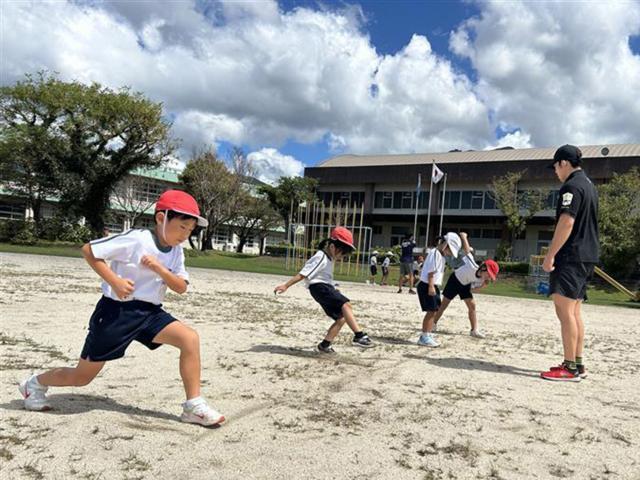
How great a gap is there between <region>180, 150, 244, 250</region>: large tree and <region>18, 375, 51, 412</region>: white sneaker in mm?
45429

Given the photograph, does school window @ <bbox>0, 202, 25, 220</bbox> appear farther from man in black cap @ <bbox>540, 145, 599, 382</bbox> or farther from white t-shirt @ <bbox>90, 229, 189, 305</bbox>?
man in black cap @ <bbox>540, 145, 599, 382</bbox>

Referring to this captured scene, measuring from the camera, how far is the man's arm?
18.6 ft

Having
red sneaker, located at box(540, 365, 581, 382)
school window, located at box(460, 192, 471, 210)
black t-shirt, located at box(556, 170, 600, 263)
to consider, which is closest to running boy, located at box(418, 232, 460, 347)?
red sneaker, located at box(540, 365, 581, 382)

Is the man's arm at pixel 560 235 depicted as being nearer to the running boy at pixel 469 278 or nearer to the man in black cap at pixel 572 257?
the man in black cap at pixel 572 257

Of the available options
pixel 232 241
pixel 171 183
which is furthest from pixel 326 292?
pixel 232 241

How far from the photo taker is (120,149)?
42.8m

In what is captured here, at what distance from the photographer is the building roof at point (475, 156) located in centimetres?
4762

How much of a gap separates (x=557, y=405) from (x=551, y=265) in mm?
1475

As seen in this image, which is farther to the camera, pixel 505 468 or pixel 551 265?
pixel 551 265

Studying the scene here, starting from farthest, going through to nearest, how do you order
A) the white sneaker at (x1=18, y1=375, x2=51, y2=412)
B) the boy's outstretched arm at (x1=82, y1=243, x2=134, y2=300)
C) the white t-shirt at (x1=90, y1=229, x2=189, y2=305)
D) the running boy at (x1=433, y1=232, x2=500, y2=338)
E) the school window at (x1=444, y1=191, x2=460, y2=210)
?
the school window at (x1=444, y1=191, x2=460, y2=210) < the running boy at (x1=433, y1=232, x2=500, y2=338) < the white sneaker at (x1=18, y1=375, x2=51, y2=412) < the white t-shirt at (x1=90, y1=229, x2=189, y2=305) < the boy's outstretched arm at (x1=82, y1=243, x2=134, y2=300)

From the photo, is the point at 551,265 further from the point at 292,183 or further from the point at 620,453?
the point at 292,183

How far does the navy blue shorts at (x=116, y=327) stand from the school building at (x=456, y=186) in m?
41.5

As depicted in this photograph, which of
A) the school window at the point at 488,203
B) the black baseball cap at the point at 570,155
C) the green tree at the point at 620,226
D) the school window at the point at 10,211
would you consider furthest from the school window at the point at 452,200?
the black baseball cap at the point at 570,155

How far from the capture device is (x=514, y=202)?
44656 mm
